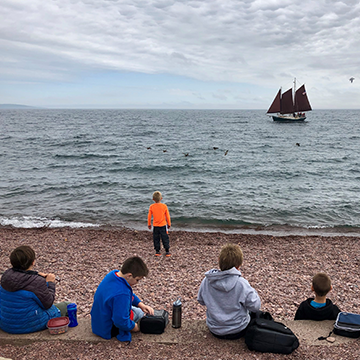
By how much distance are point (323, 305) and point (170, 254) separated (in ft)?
19.3

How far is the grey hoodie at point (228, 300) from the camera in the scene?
14.1 ft

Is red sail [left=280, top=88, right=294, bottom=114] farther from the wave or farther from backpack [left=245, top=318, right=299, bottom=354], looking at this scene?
backpack [left=245, top=318, right=299, bottom=354]

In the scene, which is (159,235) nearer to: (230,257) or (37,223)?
(230,257)

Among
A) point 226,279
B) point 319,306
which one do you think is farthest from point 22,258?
point 319,306

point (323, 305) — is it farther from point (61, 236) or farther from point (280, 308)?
point (61, 236)

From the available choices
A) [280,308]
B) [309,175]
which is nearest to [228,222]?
[280,308]

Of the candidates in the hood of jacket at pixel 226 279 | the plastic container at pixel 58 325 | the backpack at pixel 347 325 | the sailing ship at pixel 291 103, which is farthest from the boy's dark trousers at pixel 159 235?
the sailing ship at pixel 291 103

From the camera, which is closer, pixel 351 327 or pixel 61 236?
pixel 351 327

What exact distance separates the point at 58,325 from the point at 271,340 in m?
2.93

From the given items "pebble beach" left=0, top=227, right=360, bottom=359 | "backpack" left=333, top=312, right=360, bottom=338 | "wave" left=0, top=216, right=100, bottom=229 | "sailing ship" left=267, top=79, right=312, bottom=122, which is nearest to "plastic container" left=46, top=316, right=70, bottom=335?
"pebble beach" left=0, top=227, right=360, bottom=359

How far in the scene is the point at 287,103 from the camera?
89500 millimetres

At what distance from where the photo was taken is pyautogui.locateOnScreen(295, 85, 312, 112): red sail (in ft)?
281

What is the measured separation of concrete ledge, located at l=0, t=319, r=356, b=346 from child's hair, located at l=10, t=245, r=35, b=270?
41.9 inches

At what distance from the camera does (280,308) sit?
6.72 m
